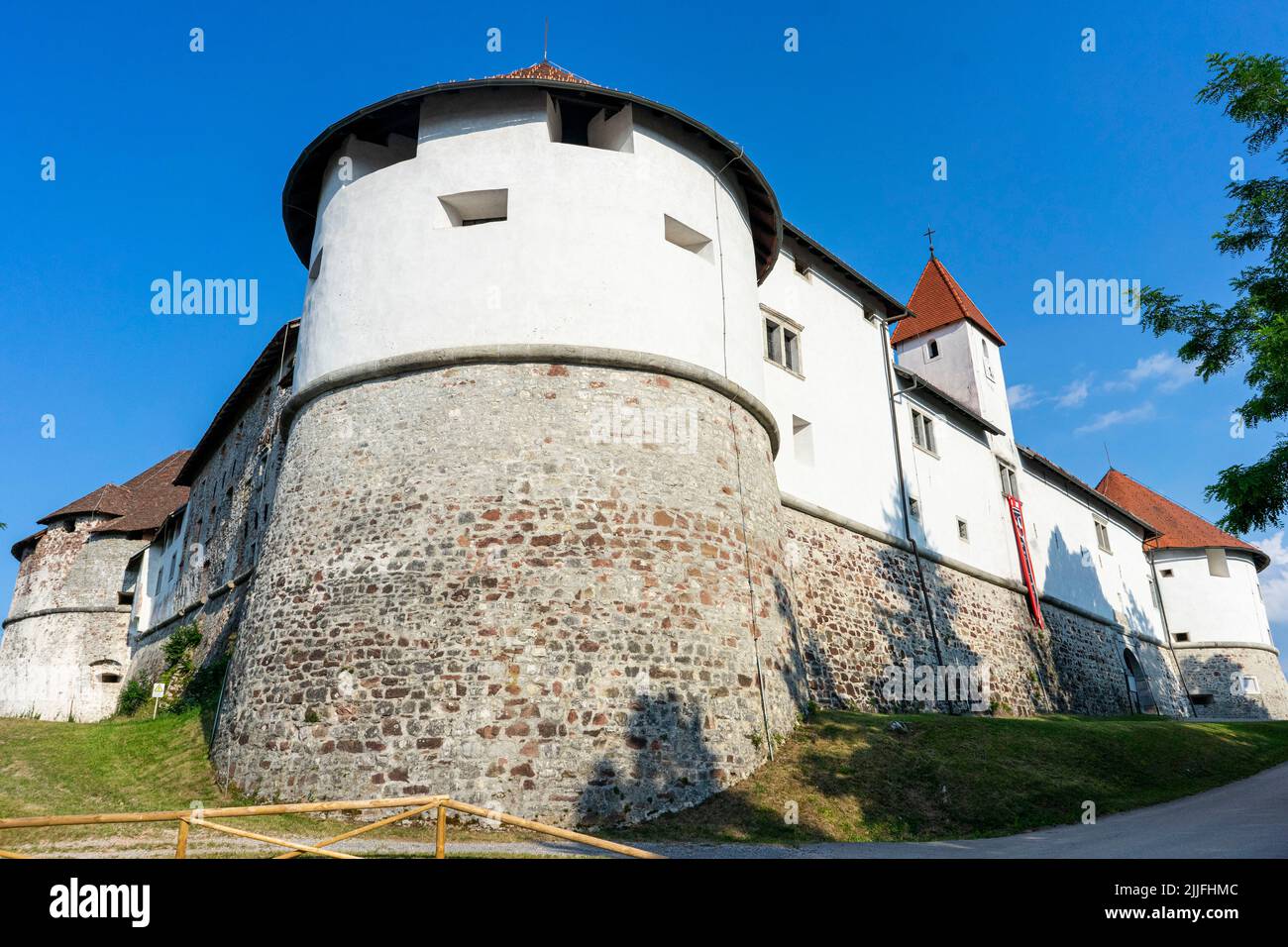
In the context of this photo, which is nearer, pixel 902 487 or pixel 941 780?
pixel 941 780

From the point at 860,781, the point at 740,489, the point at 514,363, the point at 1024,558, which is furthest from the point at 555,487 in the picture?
the point at 1024,558

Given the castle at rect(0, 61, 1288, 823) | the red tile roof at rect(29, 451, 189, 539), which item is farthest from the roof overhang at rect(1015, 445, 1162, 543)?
the red tile roof at rect(29, 451, 189, 539)

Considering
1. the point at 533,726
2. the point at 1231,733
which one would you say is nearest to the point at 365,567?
the point at 533,726

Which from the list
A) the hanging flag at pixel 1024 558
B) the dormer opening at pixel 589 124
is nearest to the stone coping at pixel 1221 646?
the hanging flag at pixel 1024 558

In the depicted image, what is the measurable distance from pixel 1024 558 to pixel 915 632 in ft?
26.7

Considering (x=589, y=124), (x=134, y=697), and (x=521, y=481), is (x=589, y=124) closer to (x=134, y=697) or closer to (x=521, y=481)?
(x=521, y=481)

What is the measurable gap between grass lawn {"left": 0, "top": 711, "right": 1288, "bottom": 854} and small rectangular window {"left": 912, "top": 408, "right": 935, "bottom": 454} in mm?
9656

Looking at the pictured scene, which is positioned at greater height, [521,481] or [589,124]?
[589,124]

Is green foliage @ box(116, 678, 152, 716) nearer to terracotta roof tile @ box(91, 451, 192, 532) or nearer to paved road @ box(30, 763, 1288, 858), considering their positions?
Result: terracotta roof tile @ box(91, 451, 192, 532)

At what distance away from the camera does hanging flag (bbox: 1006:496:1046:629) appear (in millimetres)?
24578

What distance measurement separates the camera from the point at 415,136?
14.2 metres

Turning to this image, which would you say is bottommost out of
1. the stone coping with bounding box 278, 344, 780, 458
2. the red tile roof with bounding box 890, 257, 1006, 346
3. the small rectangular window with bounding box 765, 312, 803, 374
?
the stone coping with bounding box 278, 344, 780, 458
